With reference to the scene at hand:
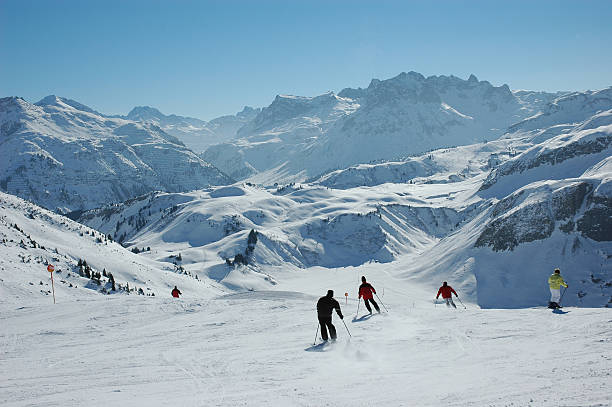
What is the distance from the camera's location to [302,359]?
58.0 ft

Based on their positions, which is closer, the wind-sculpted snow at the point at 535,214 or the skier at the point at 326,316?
the skier at the point at 326,316

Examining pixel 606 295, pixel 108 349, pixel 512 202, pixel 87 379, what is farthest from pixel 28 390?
pixel 512 202

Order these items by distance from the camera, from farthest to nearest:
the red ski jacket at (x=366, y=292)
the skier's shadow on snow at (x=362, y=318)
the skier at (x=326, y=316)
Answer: the red ski jacket at (x=366, y=292) → the skier's shadow on snow at (x=362, y=318) → the skier at (x=326, y=316)

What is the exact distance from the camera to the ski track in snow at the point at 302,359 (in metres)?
13.1

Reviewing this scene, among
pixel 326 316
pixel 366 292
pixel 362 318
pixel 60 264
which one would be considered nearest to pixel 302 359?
pixel 326 316

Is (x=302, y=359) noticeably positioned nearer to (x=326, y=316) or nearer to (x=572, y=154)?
(x=326, y=316)

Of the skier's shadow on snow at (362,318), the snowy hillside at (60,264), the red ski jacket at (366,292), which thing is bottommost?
the skier's shadow on snow at (362,318)

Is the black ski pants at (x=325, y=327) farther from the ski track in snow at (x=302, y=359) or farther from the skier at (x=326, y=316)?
the ski track in snow at (x=302, y=359)

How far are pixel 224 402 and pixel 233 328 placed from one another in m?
11.3

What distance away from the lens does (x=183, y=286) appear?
97.4 meters

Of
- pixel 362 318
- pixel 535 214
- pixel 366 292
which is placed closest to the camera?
pixel 362 318

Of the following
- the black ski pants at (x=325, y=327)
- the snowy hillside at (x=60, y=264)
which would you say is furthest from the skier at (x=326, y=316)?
the snowy hillside at (x=60, y=264)

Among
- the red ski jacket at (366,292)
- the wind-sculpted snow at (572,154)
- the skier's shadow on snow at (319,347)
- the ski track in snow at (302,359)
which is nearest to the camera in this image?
the ski track in snow at (302,359)

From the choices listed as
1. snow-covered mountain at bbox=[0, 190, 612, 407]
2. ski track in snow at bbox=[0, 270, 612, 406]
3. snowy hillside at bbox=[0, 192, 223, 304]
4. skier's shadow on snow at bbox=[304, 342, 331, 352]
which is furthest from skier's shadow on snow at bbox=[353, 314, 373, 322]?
snowy hillside at bbox=[0, 192, 223, 304]
